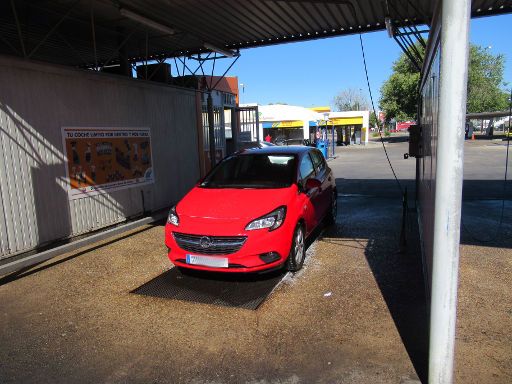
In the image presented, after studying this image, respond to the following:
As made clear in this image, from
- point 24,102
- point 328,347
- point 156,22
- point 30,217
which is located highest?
point 156,22

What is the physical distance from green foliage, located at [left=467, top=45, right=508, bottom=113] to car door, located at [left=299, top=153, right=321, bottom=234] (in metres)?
65.6

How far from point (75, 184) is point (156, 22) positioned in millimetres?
3588

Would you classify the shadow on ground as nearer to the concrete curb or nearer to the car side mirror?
the car side mirror

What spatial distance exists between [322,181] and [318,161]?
1.78 ft

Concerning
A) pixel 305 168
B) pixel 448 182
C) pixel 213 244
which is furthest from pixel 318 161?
pixel 448 182

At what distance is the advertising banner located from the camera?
724 centimetres

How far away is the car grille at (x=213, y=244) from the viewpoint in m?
4.71

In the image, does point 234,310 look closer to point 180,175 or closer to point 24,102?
point 24,102

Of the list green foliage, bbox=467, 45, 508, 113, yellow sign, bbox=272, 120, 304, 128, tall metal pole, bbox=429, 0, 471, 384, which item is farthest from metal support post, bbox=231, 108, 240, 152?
green foliage, bbox=467, 45, 508, 113

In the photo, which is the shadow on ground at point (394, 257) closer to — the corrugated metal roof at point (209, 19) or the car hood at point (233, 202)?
the car hood at point (233, 202)

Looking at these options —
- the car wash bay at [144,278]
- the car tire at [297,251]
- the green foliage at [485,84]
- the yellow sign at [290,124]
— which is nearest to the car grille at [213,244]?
the car wash bay at [144,278]

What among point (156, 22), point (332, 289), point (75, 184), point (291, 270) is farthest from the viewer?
point (156, 22)

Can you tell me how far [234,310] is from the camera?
14.5 feet

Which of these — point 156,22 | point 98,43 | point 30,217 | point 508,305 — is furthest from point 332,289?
point 98,43
